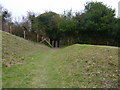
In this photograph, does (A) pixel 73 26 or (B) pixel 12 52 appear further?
(A) pixel 73 26

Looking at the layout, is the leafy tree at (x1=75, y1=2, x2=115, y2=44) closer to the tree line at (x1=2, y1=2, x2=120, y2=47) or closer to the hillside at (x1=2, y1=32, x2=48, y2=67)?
the tree line at (x1=2, y1=2, x2=120, y2=47)

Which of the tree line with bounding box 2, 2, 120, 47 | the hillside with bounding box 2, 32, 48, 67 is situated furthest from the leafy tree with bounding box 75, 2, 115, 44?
the hillside with bounding box 2, 32, 48, 67

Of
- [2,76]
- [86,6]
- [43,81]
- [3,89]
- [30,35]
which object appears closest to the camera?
[3,89]

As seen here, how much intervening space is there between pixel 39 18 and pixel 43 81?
17263 millimetres

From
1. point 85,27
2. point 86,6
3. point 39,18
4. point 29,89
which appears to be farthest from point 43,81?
point 39,18

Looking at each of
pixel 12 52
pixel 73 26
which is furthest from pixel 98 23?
pixel 12 52

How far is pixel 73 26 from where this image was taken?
53.8 feet

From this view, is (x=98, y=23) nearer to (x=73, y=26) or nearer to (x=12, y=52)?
(x=73, y=26)

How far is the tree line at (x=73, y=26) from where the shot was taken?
573 inches

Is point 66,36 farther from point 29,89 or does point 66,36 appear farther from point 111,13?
point 29,89

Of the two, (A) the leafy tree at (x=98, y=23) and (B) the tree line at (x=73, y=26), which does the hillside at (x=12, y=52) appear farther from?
(A) the leafy tree at (x=98, y=23)

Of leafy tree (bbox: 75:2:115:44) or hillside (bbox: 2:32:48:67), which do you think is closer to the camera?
hillside (bbox: 2:32:48:67)

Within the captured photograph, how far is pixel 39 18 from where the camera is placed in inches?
778

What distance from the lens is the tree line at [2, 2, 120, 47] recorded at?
14543 millimetres
